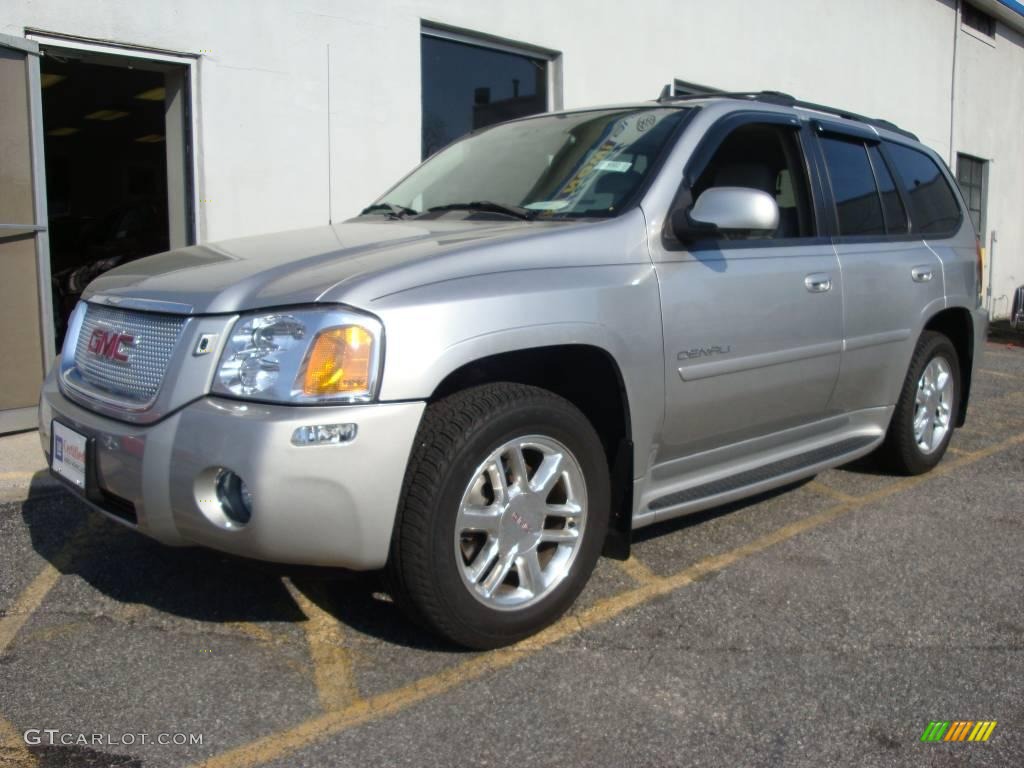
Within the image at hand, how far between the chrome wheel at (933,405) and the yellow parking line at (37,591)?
3.96m

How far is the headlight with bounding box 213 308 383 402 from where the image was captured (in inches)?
103

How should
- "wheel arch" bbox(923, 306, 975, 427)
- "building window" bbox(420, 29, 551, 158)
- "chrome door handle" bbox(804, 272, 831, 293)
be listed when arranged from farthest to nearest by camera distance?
"building window" bbox(420, 29, 551, 158), "wheel arch" bbox(923, 306, 975, 427), "chrome door handle" bbox(804, 272, 831, 293)

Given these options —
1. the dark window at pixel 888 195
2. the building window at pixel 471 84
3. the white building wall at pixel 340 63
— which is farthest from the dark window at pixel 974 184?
the dark window at pixel 888 195

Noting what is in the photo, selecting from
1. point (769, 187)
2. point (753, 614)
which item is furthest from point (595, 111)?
point (753, 614)

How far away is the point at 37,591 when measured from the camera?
3553 mm

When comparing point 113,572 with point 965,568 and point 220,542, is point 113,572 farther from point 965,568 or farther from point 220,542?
point 965,568

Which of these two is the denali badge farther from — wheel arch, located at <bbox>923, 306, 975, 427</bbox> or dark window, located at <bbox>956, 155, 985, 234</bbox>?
dark window, located at <bbox>956, 155, 985, 234</bbox>

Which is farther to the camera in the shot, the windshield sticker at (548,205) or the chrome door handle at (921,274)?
the chrome door handle at (921,274)

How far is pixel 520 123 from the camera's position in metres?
4.48

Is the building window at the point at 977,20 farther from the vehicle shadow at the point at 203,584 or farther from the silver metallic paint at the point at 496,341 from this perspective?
the vehicle shadow at the point at 203,584

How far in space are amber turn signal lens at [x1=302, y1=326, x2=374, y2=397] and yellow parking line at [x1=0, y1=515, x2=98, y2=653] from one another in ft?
4.73

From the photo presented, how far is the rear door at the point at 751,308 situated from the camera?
11.3ft

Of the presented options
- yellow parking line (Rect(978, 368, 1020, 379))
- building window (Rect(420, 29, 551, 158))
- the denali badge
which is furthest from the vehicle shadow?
yellow parking line (Rect(978, 368, 1020, 379))

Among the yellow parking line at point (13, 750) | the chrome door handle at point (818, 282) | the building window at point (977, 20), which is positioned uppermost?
the building window at point (977, 20)
